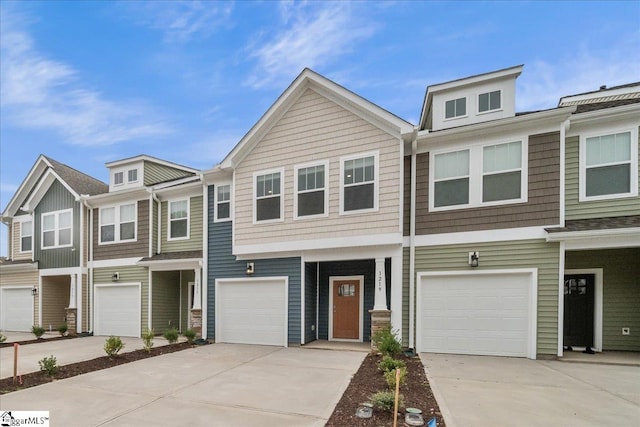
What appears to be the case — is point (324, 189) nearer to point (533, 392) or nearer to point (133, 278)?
point (533, 392)

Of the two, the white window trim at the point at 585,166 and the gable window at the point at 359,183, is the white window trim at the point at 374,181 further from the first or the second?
the white window trim at the point at 585,166

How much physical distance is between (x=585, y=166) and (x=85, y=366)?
12.1m

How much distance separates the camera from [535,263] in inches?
304

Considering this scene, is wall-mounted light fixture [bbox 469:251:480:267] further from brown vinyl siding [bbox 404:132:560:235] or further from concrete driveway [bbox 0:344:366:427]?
concrete driveway [bbox 0:344:366:427]

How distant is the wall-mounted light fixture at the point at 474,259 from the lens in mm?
8125

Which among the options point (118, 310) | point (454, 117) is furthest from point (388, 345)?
point (118, 310)

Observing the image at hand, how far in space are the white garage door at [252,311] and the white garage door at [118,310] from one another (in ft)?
13.0

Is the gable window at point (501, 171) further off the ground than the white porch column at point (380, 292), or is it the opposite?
the gable window at point (501, 171)

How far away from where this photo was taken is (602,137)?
773 cm

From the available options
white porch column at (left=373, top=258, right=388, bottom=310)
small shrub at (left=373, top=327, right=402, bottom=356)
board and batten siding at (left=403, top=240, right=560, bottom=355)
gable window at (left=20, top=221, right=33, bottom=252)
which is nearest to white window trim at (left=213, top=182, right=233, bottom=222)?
white porch column at (left=373, top=258, right=388, bottom=310)

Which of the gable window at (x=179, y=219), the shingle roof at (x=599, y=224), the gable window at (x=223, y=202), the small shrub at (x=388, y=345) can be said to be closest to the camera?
the shingle roof at (x=599, y=224)

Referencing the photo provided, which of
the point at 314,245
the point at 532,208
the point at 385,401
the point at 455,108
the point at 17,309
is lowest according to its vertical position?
the point at 17,309

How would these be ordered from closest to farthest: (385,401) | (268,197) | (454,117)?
(385,401) → (454,117) → (268,197)

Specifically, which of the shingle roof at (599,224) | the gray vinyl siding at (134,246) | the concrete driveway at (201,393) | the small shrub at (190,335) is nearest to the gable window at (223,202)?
the gray vinyl siding at (134,246)
